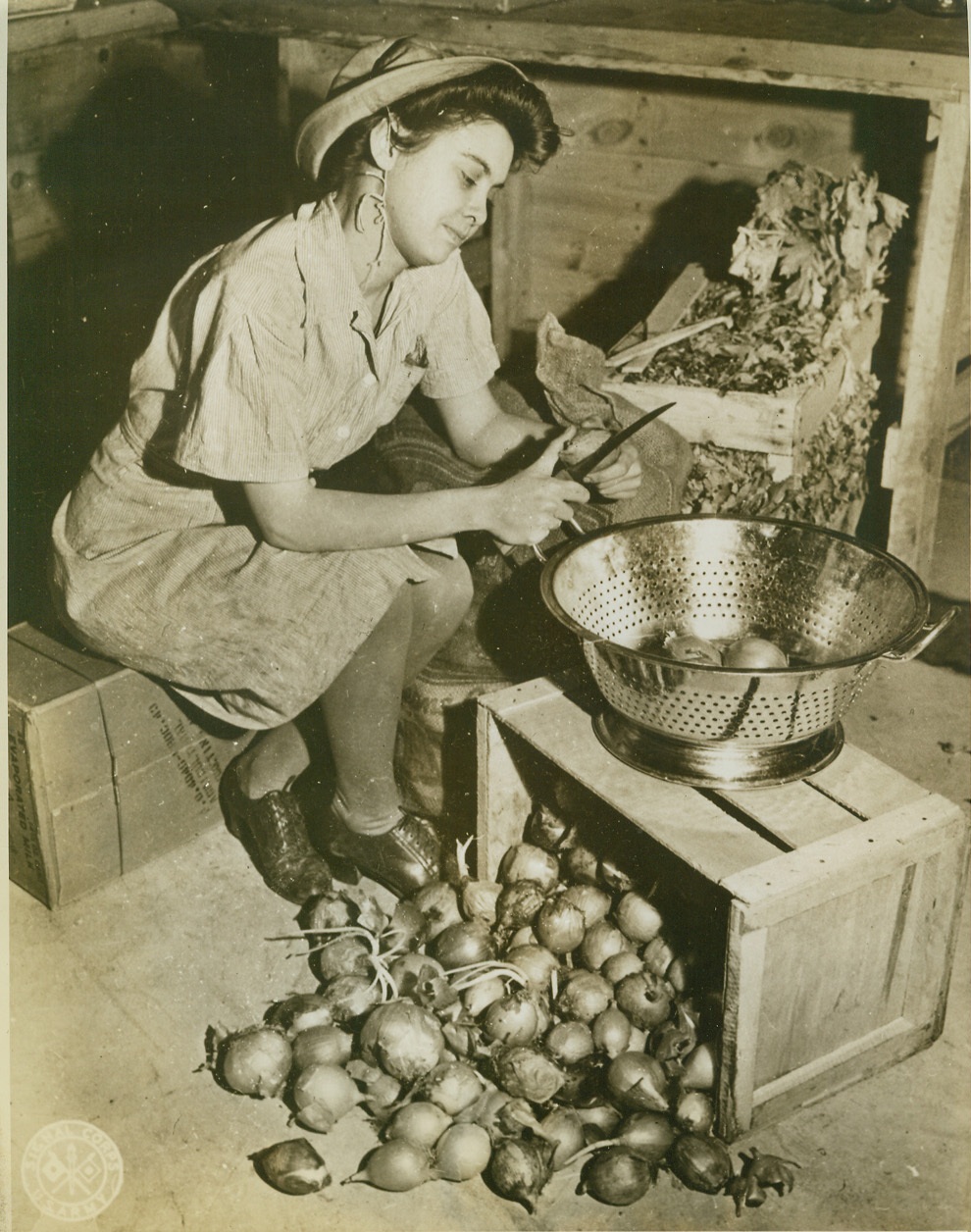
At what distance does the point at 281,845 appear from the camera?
2553mm

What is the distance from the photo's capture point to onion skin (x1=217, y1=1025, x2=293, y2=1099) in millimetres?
2010

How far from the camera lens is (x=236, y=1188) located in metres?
1.92

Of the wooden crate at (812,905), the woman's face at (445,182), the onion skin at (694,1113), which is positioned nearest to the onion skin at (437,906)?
the wooden crate at (812,905)

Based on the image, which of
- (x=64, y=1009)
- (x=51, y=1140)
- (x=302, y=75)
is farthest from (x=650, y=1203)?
(x=302, y=75)

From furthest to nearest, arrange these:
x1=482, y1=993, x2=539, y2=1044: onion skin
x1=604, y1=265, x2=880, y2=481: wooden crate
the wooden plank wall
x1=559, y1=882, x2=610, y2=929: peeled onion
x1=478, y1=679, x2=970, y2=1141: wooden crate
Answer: the wooden plank wall → x1=604, y1=265, x2=880, y2=481: wooden crate → x1=559, y1=882, x2=610, y2=929: peeled onion → x1=482, y1=993, x2=539, y2=1044: onion skin → x1=478, y1=679, x2=970, y2=1141: wooden crate

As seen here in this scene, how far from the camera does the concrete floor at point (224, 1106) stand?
1.87 meters

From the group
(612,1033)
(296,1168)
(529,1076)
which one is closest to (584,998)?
(612,1033)

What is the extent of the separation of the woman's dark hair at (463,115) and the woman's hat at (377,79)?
0.01m

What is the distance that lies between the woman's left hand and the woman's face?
21.1 inches

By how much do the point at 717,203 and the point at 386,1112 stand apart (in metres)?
3.03

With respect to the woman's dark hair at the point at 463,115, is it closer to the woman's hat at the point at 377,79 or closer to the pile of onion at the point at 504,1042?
the woman's hat at the point at 377,79

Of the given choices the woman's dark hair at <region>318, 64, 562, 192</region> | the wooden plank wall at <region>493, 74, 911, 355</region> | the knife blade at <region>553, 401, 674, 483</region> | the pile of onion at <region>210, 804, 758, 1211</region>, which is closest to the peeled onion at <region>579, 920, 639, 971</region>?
the pile of onion at <region>210, 804, 758, 1211</region>

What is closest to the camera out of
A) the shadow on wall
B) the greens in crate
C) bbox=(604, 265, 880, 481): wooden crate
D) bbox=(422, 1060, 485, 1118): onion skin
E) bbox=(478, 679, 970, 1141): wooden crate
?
bbox=(478, 679, 970, 1141): wooden crate

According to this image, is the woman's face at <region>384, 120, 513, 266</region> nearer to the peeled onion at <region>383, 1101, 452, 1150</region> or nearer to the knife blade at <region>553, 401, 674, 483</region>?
the knife blade at <region>553, 401, 674, 483</region>
